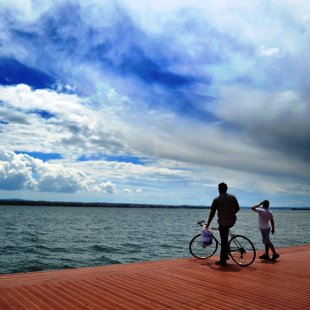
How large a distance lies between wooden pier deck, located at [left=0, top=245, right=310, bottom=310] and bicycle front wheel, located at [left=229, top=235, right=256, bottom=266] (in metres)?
0.47

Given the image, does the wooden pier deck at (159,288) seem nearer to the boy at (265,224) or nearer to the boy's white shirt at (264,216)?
the boy at (265,224)

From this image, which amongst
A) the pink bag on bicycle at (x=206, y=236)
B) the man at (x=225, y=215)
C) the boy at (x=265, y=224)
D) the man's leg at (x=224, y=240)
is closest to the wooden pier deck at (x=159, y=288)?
the man's leg at (x=224, y=240)

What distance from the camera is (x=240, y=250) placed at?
977 cm

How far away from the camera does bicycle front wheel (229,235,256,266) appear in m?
9.80

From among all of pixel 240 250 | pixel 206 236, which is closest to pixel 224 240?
pixel 240 250

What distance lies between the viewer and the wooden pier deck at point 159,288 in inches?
223

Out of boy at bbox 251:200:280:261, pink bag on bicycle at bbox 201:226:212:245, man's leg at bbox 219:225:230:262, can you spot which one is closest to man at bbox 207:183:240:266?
man's leg at bbox 219:225:230:262

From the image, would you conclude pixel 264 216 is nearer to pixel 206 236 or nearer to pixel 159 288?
pixel 206 236

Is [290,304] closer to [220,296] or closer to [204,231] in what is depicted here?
[220,296]

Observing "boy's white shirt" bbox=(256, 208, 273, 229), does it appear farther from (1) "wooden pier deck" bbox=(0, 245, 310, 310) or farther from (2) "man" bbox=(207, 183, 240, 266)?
(1) "wooden pier deck" bbox=(0, 245, 310, 310)

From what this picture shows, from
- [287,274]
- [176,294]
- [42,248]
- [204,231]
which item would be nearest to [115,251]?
[42,248]

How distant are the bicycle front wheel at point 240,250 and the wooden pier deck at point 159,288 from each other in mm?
465

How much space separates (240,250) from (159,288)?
3.80m

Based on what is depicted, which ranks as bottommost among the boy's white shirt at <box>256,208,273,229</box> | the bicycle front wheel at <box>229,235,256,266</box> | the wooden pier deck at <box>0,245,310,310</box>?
the wooden pier deck at <box>0,245,310,310</box>
